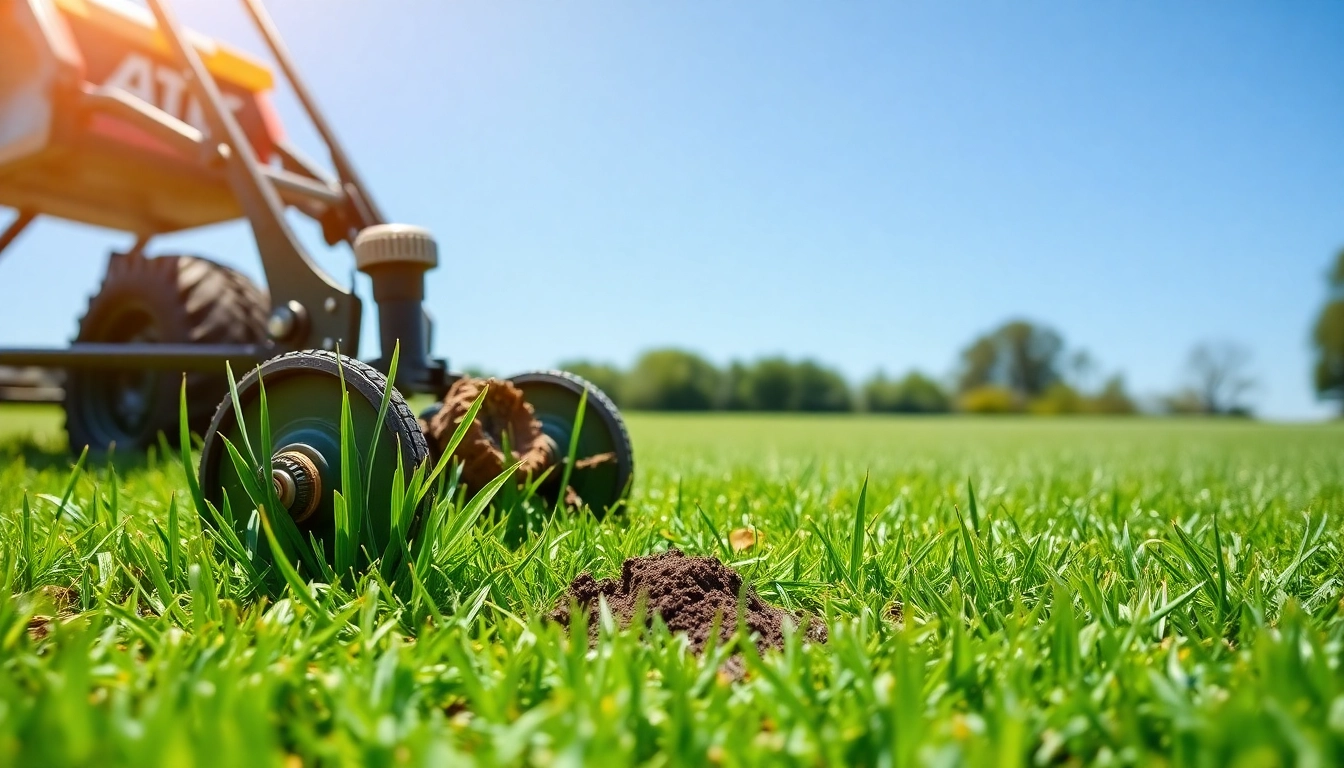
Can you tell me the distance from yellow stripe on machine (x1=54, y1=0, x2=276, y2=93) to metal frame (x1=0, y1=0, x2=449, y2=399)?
511 mm

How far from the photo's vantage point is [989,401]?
70.0 meters

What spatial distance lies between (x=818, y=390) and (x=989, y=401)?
14525 millimetres

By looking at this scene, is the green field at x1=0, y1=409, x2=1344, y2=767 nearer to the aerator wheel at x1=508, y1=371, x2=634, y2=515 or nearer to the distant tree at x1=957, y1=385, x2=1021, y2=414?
the aerator wheel at x1=508, y1=371, x2=634, y2=515

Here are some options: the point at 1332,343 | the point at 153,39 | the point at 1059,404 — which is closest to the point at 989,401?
the point at 1059,404

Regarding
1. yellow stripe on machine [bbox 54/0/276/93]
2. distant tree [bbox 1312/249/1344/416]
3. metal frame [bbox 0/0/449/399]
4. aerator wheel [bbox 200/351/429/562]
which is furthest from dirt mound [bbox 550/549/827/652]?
distant tree [bbox 1312/249/1344/416]

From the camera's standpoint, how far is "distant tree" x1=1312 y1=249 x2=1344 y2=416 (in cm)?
4975

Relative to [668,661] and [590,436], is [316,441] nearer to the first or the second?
[590,436]

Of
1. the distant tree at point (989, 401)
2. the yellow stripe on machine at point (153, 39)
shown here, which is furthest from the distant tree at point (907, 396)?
the yellow stripe on machine at point (153, 39)

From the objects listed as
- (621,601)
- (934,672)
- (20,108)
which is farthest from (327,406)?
(20,108)

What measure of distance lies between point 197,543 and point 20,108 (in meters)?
3.18

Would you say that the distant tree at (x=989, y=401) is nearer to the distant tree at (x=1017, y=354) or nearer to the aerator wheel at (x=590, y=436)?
the distant tree at (x=1017, y=354)

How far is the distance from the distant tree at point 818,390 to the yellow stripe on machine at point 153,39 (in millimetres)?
59200

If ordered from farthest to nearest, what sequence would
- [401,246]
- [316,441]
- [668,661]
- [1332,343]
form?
1. [1332,343]
2. [401,246]
3. [316,441]
4. [668,661]

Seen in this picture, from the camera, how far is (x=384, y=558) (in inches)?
57.4
